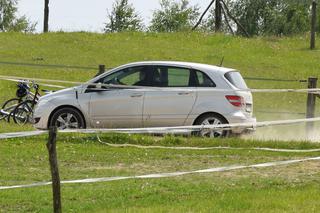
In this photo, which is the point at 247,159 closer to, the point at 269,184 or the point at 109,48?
the point at 269,184

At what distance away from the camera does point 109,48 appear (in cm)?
3462

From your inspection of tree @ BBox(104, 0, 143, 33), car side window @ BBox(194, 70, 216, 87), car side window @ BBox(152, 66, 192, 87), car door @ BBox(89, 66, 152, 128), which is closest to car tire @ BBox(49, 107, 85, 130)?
car door @ BBox(89, 66, 152, 128)

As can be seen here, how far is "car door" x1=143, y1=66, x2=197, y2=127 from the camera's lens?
16156 millimetres

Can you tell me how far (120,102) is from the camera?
54.0 ft

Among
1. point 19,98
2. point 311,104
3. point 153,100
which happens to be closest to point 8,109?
point 19,98

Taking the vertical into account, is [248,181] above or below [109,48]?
below

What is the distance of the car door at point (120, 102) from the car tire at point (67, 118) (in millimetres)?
269

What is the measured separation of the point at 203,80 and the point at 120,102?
1.63 meters

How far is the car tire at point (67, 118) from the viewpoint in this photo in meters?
16.6

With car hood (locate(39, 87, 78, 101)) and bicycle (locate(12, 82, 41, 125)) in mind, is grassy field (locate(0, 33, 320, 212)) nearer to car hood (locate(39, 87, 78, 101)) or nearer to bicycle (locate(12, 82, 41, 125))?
car hood (locate(39, 87, 78, 101))

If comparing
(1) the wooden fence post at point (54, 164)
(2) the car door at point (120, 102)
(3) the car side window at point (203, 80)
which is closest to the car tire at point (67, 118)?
(2) the car door at point (120, 102)

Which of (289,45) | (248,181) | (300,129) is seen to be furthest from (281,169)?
(289,45)

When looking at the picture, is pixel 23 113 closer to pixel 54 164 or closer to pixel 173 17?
pixel 54 164

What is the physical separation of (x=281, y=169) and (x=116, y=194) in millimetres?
2986
